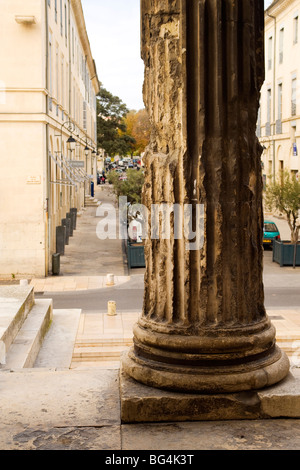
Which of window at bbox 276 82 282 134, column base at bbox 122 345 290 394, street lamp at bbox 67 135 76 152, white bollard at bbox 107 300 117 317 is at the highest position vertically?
window at bbox 276 82 282 134

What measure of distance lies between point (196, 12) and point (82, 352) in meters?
7.77

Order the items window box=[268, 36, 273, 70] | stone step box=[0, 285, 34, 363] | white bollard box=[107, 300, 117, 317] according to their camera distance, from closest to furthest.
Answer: stone step box=[0, 285, 34, 363]
white bollard box=[107, 300, 117, 317]
window box=[268, 36, 273, 70]

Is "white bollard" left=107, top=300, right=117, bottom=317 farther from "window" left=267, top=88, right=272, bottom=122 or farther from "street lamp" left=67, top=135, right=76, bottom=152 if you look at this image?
"window" left=267, top=88, right=272, bottom=122

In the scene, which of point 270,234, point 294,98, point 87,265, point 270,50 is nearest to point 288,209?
point 270,234

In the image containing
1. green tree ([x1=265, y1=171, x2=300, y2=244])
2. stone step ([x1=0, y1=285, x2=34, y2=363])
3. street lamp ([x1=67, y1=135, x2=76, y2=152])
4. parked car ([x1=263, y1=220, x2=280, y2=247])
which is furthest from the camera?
parked car ([x1=263, y1=220, x2=280, y2=247])

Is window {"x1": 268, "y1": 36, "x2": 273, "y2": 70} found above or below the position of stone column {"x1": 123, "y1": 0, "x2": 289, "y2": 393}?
above

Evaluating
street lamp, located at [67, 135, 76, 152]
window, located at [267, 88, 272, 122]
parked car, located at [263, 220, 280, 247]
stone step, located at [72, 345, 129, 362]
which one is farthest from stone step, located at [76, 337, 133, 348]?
window, located at [267, 88, 272, 122]

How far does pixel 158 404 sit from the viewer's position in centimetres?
379

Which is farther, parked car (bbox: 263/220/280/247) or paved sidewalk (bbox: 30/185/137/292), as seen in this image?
parked car (bbox: 263/220/280/247)

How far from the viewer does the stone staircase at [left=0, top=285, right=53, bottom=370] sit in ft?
26.8

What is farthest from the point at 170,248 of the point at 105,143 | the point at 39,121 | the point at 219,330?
the point at 105,143

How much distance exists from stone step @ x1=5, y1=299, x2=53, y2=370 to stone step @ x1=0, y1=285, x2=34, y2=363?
0.29 ft

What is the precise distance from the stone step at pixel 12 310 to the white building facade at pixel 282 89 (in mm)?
21996

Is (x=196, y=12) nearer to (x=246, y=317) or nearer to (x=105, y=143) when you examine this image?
(x=246, y=317)
